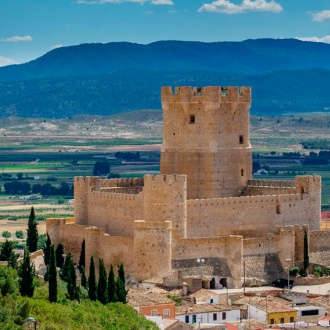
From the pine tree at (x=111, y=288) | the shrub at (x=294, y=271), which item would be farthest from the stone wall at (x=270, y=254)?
the pine tree at (x=111, y=288)

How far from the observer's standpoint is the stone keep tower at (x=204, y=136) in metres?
57.9

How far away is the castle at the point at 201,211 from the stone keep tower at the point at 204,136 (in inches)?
1.7

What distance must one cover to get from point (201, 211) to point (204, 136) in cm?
458

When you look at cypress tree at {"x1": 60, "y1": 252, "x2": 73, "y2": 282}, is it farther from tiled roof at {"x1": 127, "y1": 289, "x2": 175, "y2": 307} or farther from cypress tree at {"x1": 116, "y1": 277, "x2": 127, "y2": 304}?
cypress tree at {"x1": 116, "y1": 277, "x2": 127, "y2": 304}

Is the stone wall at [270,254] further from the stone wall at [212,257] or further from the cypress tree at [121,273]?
the cypress tree at [121,273]

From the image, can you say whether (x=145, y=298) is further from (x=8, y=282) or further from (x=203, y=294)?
(x=8, y=282)

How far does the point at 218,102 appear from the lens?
57.8 m

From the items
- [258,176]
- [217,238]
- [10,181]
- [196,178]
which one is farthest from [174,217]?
[10,181]

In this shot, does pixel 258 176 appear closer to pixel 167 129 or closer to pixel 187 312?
pixel 167 129

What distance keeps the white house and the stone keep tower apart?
10.4 metres

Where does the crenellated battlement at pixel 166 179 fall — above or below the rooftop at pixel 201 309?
above

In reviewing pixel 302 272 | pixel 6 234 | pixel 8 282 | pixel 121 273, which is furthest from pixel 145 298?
pixel 6 234

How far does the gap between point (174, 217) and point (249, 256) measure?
152 inches

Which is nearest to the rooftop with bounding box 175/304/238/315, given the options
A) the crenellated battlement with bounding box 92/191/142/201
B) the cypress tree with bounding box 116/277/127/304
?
the cypress tree with bounding box 116/277/127/304
